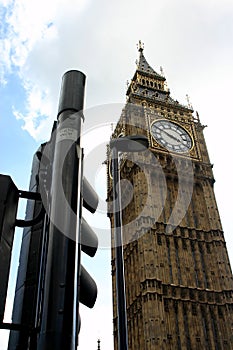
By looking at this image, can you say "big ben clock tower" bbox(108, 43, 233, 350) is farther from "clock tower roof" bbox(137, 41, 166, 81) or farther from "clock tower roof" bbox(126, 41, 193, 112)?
"clock tower roof" bbox(137, 41, 166, 81)

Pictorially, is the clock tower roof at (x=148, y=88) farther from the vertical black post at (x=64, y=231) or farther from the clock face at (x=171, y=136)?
the vertical black post at (x=64, y=231)

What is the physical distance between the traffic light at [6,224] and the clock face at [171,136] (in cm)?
3951

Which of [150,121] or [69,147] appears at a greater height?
[150,121]

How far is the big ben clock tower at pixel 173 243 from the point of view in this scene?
102 feet

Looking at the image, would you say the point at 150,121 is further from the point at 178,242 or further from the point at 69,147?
the point at 69,147

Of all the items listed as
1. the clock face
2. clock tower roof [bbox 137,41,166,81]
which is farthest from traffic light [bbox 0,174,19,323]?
clock tower roof [bbox 137,41,166,81]

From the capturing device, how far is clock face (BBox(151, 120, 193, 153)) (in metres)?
42.4

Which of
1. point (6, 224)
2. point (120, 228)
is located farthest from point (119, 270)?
point (6, 224)

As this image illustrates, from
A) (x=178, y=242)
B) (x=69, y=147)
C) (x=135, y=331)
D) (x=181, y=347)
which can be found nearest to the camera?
(x=69, y=147)

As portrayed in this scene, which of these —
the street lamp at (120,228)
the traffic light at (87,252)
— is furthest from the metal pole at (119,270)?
the traffic light at (87,252)

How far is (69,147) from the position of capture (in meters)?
3.38

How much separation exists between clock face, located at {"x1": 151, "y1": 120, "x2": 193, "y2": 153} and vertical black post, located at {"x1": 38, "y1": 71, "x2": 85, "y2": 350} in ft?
126

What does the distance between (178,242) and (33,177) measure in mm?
33520

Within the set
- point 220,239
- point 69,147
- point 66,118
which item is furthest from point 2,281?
point 220,239
